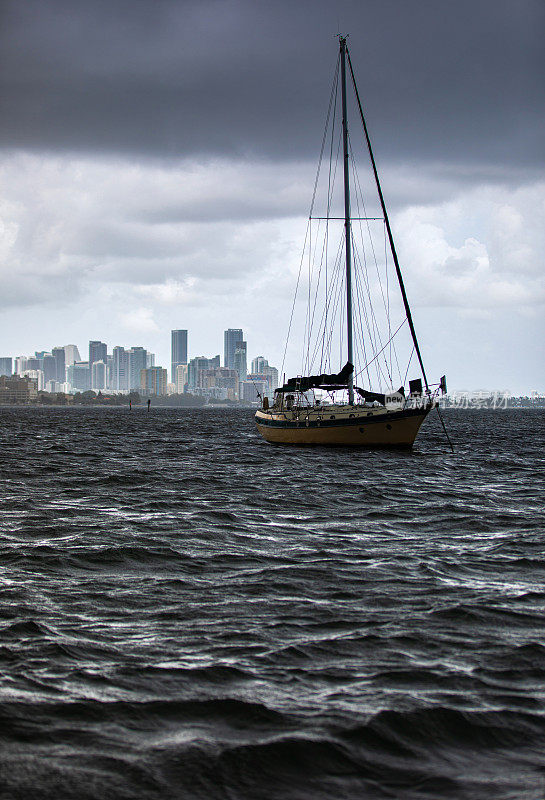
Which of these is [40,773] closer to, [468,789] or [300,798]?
[300,798]

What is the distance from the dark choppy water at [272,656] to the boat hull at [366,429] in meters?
22.4

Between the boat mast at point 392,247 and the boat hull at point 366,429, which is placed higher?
the boat mast at point 392,247

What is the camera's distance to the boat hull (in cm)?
4084

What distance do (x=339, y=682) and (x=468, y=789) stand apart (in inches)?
84.6

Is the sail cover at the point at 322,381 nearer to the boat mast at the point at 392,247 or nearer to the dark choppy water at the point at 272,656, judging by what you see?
the boat mast at the point at 392,247

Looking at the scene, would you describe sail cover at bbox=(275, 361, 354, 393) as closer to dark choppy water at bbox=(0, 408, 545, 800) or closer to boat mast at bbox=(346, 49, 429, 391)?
boat mast at bbox=(346, 49, 429, 391)

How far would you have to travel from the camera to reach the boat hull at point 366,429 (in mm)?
40844

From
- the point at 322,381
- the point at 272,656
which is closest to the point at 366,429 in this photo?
the point at 322,381

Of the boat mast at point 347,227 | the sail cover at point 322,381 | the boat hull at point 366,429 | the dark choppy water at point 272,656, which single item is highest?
the boat mast at point 347,227

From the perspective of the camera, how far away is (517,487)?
25.9m

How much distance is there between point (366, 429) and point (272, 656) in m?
33.5

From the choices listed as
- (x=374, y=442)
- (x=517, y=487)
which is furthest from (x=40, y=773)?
(x=374, y=442)

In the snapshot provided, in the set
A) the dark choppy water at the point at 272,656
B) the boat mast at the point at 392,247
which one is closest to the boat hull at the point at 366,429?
the boat mast at the point at 392,247

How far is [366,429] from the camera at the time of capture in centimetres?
4134
